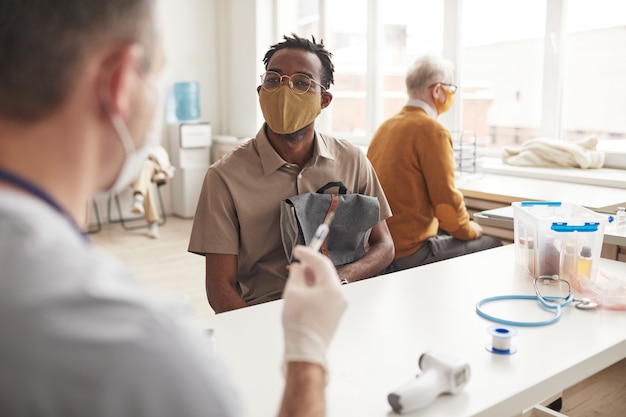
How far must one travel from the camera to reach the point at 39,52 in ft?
1.69

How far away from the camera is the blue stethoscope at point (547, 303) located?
4.45 feet

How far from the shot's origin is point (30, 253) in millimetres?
475

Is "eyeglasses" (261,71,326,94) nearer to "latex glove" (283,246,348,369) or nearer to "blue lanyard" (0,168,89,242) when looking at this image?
"latex glove" (283,246,348,369)

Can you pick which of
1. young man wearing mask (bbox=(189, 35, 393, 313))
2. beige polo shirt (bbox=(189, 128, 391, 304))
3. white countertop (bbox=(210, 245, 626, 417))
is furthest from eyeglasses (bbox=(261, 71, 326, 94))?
white countertop (bbox=(210, 245, 626, 417))

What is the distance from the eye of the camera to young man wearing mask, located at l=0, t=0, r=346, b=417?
46 centimetres

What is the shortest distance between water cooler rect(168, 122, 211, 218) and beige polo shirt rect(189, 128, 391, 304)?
12.9 ft

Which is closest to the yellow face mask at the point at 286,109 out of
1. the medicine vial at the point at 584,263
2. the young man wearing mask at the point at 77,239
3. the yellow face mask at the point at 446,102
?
the medicine vial at the point at 584,263

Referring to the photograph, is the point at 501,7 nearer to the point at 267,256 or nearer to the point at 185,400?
the point at 267,256

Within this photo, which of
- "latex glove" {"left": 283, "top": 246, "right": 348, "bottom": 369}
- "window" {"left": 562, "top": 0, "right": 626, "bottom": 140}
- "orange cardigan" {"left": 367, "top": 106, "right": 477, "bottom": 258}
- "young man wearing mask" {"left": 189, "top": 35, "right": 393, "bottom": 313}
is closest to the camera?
"latex glove" {"left": 283, "top": 246, "right": 348, "bottom": 369}

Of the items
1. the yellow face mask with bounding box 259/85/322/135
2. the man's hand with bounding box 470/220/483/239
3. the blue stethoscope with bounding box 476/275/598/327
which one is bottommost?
the man's hand with bounding box 470/220/483/239

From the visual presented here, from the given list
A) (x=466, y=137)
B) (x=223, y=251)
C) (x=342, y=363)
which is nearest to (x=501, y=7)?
(x=466, y=137)

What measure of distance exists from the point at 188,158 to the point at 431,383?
502 centimetres

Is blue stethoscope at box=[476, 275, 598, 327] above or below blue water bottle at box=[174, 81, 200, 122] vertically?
below

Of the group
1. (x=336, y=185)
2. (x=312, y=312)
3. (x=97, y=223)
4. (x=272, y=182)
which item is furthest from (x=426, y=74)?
(x=97, y=223)
